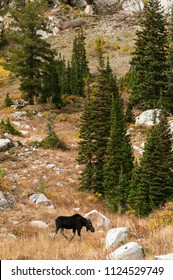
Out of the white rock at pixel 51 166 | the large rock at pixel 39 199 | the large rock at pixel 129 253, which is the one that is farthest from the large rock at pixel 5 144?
the large rock at pixel 129 253

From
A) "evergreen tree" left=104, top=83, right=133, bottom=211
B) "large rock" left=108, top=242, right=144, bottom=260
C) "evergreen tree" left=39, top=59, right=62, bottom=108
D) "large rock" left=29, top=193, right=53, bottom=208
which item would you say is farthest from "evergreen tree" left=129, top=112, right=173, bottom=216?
"evergreen tree" left=39, top=59, right=62, bottom=108

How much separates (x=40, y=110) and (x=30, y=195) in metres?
22.5

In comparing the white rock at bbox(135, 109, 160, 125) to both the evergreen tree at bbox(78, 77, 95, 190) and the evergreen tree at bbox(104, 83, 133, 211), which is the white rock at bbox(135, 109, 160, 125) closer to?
the evergreen tree at bbox(78, 77, 95, 190)

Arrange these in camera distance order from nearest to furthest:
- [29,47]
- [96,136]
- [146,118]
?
[96,136]
[146,118]
[29,47]

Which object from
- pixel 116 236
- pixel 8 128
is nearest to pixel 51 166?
pixel 8 128

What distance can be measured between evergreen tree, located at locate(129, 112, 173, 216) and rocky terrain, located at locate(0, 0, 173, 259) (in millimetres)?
1032

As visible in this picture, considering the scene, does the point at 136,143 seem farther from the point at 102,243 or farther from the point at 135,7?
the point at 135,7

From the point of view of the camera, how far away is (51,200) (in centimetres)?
1914

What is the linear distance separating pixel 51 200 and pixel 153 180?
5605 millimetres

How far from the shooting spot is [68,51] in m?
68.4

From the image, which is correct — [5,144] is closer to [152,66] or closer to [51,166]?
[51,166]

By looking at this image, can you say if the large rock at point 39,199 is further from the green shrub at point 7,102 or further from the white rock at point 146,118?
the green shrub at point 7,102
